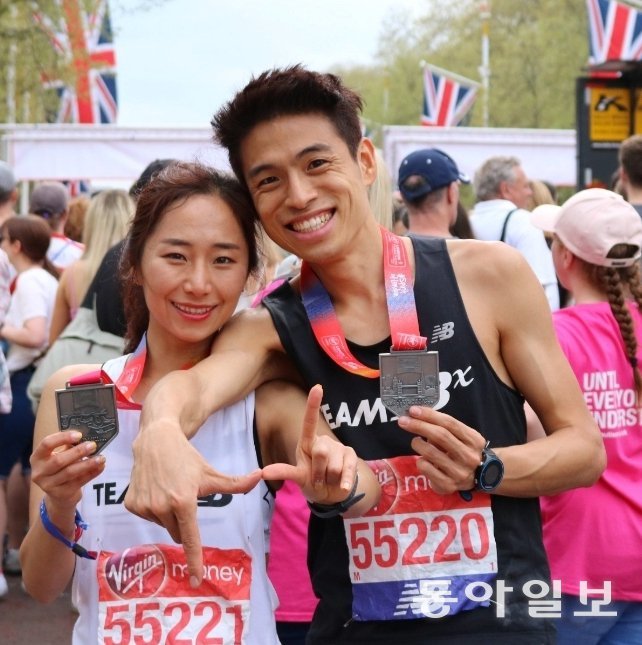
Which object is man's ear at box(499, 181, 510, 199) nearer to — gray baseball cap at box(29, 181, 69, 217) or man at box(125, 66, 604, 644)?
gray baseball cap at box(29, 181, 69, 217)

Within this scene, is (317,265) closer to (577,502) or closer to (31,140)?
(577,502)

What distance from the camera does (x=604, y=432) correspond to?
3512 mm

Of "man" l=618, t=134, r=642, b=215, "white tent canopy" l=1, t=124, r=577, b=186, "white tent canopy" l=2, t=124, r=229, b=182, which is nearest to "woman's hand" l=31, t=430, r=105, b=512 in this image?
"man" l=618, t=134, r=642, b=215

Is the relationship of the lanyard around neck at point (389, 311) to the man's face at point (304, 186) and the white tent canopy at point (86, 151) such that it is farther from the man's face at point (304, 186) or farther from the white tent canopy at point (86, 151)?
the white tent canopy at point (86, 151)

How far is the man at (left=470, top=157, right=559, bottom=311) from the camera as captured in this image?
6660 millimetres

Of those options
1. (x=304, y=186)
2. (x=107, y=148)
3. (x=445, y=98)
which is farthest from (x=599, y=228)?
(x=445, y=98)

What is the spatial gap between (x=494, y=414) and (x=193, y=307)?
735 mm

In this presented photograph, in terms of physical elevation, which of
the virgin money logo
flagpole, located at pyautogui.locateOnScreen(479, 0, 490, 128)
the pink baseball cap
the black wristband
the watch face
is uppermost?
flagpole, located at pyautogui.locateOnScreen(479, 0, 490, 128)

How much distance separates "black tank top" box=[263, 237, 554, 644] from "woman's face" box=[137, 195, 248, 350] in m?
0.16

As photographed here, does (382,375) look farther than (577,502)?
No

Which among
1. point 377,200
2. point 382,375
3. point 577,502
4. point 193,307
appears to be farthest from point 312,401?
point 377,200

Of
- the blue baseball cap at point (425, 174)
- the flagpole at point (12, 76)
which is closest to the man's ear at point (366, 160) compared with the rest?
the blue baseball cap at point (425, 174)

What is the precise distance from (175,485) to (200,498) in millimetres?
437

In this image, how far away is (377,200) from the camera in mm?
4738
